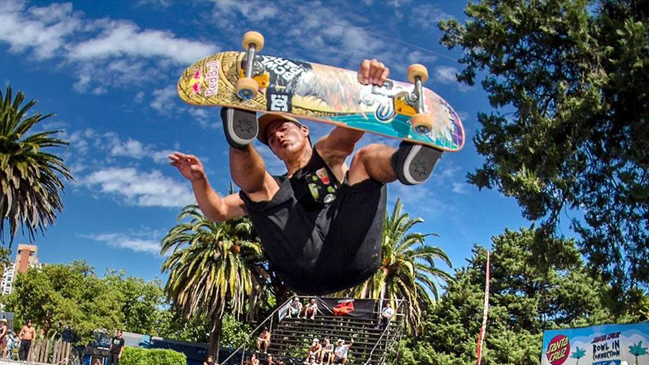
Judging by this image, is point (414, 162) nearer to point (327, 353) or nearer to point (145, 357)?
point (327, 353)

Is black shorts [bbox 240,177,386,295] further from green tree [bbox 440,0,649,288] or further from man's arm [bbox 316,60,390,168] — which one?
green tree [bbox 440,0,649,288]

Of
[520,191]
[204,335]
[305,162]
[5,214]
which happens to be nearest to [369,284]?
[5,214]

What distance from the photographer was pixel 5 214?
2048 centimetres

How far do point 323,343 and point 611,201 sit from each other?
41.4 feet

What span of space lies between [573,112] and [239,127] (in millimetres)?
9859

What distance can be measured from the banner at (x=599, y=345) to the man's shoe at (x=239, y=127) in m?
13.8

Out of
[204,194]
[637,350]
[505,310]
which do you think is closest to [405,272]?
[505,310]

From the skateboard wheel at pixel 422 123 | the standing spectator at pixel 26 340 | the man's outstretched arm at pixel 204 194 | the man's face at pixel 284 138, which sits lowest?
the standing spectator at pixel 26 340

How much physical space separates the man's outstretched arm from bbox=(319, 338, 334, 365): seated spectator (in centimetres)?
1688

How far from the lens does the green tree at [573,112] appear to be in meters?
11.5

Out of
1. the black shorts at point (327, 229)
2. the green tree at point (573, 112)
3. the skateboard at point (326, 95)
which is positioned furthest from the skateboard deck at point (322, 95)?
the green tree at point (573, 112)

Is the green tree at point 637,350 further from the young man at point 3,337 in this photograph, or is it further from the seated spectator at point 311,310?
the young man at point 3,337

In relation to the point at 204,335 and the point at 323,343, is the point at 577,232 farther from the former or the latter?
the point at 204,335

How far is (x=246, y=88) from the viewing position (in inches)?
129
